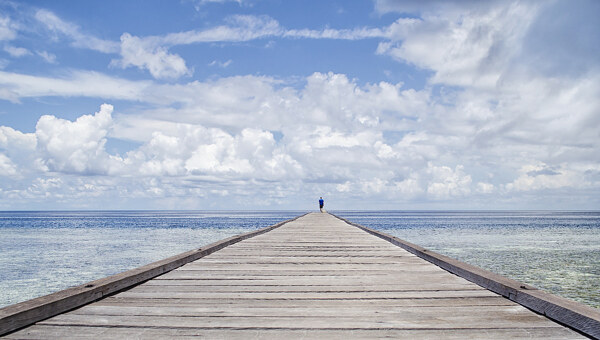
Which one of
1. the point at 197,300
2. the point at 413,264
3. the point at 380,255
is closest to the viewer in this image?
the point at 197,300

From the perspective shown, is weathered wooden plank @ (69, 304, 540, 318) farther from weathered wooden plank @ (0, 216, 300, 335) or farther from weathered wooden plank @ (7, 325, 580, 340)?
weathered wooden plank @ (7, 325, 580, 340)

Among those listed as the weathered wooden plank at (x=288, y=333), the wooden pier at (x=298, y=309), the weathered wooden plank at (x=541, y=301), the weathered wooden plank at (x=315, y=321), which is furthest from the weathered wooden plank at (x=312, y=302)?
the weathered wooden plank at (x=288, y=333)

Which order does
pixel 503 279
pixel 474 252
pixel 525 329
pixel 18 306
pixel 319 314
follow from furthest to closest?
pixel 474 252
pixel 503 279
pixel 319 314
pixel 18 306
pixel 525 329

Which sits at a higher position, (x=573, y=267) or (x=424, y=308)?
(x=424, y=308)

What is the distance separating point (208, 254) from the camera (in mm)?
6641

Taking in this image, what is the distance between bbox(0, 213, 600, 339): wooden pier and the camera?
2654 millimetres

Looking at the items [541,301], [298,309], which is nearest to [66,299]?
[298,309]

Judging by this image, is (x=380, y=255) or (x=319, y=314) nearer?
(x=319, y=314)

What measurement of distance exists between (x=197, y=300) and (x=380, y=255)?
384cm

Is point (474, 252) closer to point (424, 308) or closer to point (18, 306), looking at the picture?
point (424, 308)

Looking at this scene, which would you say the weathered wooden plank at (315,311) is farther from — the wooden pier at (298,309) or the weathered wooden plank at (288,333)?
the weathered wooden plank at (288,333)

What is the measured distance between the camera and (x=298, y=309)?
3188mm

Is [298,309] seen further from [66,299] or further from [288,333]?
[66,299]

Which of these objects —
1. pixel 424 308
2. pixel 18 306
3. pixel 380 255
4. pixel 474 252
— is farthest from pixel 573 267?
pixel 18 306
